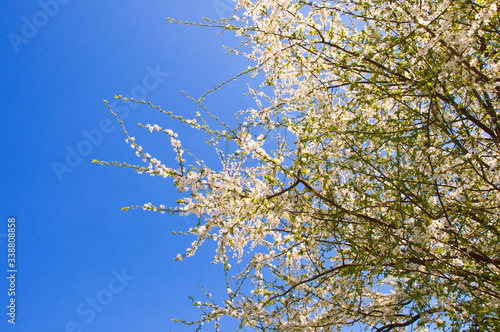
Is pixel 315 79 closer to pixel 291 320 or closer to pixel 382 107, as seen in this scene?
pixel 382 107

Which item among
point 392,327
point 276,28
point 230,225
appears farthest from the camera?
point 276,28

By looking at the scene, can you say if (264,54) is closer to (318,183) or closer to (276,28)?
(276,28)

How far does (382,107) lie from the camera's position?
487 centimetres

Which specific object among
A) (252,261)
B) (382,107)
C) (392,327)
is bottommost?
(392,327)

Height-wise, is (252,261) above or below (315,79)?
below

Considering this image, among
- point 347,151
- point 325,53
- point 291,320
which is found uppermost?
point 325,53

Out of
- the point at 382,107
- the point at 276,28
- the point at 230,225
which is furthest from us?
the point at 382,107

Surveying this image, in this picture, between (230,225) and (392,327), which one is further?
(392,327)

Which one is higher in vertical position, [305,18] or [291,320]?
[305,18]

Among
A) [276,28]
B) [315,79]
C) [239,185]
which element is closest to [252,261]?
[239,185]

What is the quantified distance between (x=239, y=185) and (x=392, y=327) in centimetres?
264

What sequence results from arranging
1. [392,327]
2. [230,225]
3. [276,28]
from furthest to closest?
1. [276,28]
2. [392,327]
3. [230,225]

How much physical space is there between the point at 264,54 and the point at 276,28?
1.23 ft

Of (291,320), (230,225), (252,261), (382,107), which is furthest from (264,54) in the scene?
(291,320)
